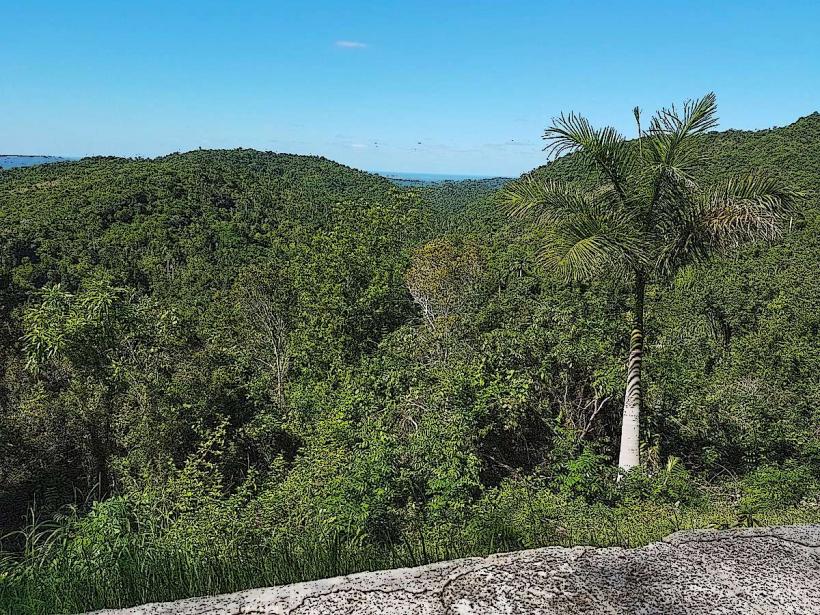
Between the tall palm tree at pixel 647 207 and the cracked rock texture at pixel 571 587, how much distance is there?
4375mm

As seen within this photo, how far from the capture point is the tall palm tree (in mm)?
6043

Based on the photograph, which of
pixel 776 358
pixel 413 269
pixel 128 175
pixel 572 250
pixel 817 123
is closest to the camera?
pixel 572 250

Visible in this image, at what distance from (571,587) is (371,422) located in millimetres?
6205

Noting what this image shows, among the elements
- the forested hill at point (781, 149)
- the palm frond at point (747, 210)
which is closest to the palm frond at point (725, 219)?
the palm frond at point (747, 210)

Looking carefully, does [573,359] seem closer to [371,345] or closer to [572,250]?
[572,250]

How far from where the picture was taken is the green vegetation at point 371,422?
2.34 m

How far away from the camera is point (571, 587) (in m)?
1.64

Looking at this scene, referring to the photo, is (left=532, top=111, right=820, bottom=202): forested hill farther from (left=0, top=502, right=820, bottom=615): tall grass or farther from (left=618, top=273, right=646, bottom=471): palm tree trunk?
(left=0, top=502, right=820, bottom=615): tall grass

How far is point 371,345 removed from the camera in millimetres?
14453

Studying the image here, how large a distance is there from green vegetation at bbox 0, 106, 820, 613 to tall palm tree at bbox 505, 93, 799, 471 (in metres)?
0.21

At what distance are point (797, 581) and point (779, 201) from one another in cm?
551

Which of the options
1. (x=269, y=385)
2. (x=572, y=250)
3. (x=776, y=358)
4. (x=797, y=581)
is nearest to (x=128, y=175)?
(x=269, y=385)

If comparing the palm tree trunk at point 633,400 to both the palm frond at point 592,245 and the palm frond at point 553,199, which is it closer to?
the palm frond at point 592,245

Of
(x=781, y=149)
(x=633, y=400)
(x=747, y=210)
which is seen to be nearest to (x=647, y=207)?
(x=747, y=210)
